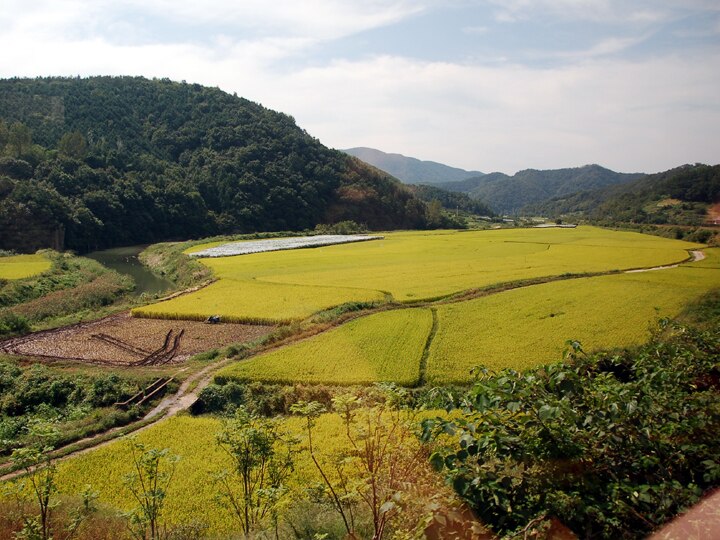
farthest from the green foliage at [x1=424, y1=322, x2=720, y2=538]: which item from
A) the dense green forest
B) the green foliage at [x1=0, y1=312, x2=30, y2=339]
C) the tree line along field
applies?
the dense green forest

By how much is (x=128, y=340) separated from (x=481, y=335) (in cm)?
1399

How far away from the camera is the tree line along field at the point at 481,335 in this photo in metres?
15.2

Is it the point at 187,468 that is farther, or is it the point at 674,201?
the point at 674,201

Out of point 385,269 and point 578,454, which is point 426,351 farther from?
point 385,269

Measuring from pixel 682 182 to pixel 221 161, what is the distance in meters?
78.8

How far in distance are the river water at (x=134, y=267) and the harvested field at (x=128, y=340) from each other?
452 inches

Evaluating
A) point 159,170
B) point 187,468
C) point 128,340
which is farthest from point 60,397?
point 159,170

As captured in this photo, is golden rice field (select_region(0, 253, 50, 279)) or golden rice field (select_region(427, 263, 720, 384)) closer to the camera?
golden rice field (select_region(427, 263, 720, 384))

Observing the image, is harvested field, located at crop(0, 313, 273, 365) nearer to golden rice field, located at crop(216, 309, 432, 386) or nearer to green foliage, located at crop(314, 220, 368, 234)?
golden rice field, located at crop(216, 309, 432, 386)

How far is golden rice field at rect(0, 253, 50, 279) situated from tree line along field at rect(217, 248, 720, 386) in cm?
2280

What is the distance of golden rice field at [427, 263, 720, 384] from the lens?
16.0m

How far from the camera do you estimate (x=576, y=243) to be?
48.7 m

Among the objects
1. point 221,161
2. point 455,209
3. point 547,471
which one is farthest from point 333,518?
point 455,209

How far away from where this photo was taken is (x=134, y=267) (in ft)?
150
